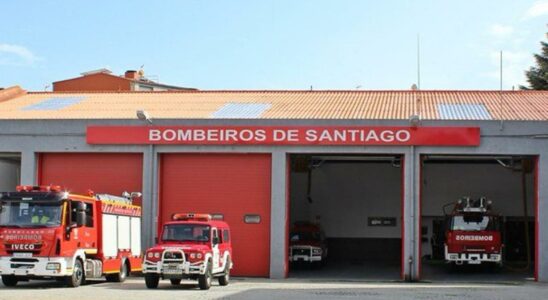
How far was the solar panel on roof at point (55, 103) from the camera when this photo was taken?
35263 mm

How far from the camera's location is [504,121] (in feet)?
94.7

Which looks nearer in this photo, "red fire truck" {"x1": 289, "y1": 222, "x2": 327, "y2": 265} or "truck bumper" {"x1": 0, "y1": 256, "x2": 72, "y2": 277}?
"truck bumper" {"x1": 0, "y1": 256, "x2": 72, "y2": 277}

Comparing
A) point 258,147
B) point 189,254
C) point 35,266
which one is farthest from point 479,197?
point 35,266

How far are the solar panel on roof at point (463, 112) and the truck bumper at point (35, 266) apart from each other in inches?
569

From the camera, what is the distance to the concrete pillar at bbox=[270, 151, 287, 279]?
29.2 meters

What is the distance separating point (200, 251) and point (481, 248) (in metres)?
13.8

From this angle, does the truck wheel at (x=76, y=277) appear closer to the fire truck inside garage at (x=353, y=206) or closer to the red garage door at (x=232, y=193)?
the red garage door at (x=232, y=193)

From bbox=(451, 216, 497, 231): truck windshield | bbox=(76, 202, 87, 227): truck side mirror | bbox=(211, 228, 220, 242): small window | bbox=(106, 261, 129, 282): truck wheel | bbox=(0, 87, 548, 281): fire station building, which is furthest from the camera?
bbox=(451, 216, 497, 231): truck windshield

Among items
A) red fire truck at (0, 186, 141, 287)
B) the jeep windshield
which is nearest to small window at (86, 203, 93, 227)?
red fire truck at (0, 186, 141, 287)

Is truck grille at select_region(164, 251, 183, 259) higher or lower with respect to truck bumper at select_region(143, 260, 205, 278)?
higher

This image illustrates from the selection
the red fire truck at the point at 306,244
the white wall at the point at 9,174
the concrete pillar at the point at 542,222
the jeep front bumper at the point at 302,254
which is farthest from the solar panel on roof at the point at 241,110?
the white wall at the point at 9,174

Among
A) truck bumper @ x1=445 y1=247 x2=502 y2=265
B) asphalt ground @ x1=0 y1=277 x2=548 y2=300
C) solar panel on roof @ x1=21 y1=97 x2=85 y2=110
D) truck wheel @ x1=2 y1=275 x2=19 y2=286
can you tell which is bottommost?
asphalt ground @ x1=0 y1=277 x2=548 y2=300

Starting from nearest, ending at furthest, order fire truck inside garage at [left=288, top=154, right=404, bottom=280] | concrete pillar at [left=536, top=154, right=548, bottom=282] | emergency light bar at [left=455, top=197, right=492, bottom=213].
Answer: concrete pillar at [left=536, top=154, right=548, bottom=282]
emergency light bar at [left=455, top=197, right=492, bottom=213]
fire truck inside garage at [left=288, top=154, right=404, bottom=280]

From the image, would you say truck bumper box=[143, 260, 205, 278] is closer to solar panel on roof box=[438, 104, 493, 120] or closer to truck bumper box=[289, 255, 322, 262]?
solar panel on roof box=[438, 104, 493, 120]
